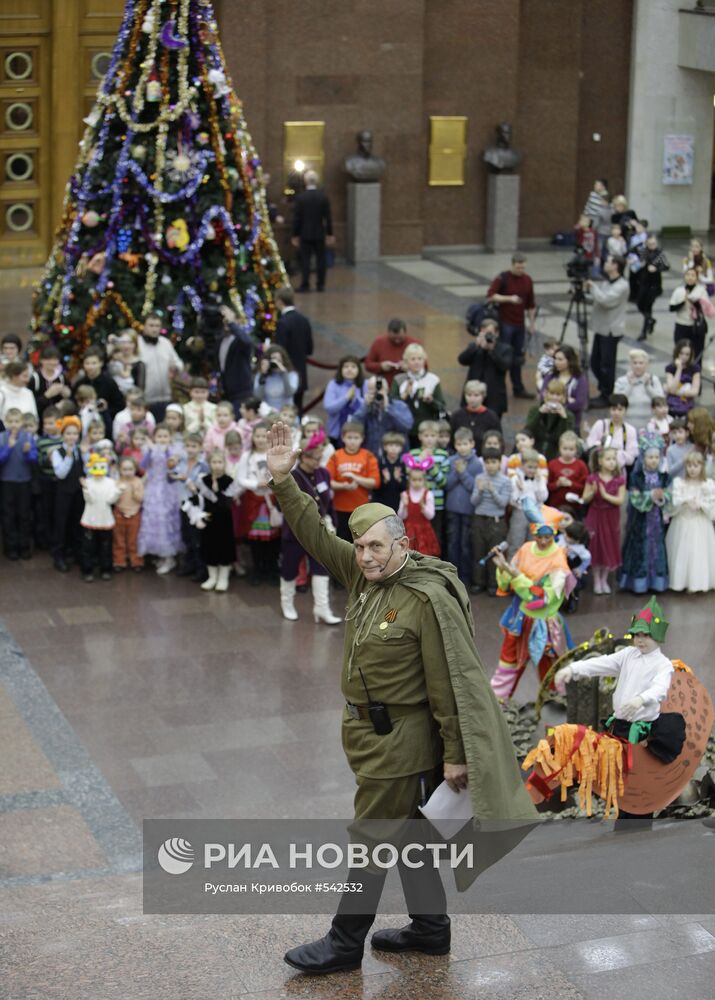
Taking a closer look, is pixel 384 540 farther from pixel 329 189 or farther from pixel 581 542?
pixel 329 189

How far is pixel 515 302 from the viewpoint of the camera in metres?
18.6

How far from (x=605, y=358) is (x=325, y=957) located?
12685 millimetres

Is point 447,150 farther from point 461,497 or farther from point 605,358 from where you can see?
point 461,497

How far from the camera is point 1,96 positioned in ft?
77.8

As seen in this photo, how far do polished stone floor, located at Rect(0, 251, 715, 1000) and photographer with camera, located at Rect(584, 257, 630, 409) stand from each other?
1.05 m

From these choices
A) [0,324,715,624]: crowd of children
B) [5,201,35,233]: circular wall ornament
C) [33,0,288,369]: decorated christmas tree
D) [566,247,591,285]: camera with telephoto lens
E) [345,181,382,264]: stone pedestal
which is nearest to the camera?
[0,324,715,624]: crowd of children

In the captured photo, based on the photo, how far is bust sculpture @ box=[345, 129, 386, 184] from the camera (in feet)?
83.1

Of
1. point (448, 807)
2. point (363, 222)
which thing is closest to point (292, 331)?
point (363, 222)

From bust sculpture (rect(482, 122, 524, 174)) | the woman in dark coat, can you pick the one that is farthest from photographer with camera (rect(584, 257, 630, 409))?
bust sculpture (rect(482, 122, 524, 174))

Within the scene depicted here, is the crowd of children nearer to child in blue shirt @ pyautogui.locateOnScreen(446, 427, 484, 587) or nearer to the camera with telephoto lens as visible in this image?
child in blue shirt @ pyautogui.locateOnScreen(446, 427, 484, 587)

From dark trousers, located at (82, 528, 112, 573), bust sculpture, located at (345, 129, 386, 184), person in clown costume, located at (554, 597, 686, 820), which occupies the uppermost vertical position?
bust sculpture, located at (345, 129, 386, 184)

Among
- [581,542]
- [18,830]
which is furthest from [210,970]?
[581,542]

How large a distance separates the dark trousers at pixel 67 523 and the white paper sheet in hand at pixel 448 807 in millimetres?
7838

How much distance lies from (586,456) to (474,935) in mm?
7852
